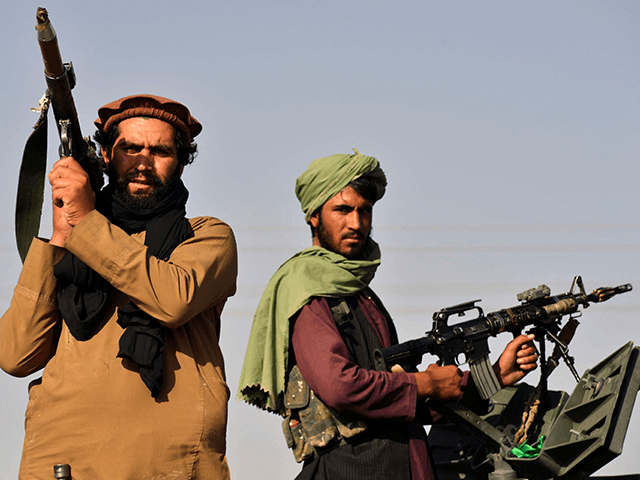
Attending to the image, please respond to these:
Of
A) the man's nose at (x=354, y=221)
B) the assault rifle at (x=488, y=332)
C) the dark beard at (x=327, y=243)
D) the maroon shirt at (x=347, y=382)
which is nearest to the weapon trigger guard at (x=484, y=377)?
the assault rifle at (x=488, y=332)

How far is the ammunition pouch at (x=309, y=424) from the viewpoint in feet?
13.4

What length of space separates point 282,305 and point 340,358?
0.54m

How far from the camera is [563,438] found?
4.47 meters

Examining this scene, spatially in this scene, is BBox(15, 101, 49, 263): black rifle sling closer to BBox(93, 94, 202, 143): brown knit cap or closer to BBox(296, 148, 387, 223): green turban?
BBox(93, 94, 202, 143): brown knit cap

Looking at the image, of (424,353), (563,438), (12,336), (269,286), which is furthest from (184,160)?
(563,438)

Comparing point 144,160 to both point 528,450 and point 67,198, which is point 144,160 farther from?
point 528,450

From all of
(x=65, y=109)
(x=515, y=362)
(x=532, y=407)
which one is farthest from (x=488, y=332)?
(x=65, y=109)

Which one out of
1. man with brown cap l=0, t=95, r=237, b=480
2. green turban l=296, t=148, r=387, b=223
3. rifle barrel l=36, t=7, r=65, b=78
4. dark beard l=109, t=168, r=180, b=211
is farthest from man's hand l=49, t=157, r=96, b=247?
green turban l=296, t=148, r=387, b=223

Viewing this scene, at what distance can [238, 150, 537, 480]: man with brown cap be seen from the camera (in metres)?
4.04

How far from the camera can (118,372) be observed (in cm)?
357

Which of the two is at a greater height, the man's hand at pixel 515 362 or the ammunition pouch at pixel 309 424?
the man's hand at pixel 515 362

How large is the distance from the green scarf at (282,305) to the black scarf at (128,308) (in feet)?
2.45

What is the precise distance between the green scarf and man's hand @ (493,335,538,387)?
878 mm

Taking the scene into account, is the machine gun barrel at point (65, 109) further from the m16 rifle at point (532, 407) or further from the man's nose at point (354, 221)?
the m16 rifle at point (532, 407)
